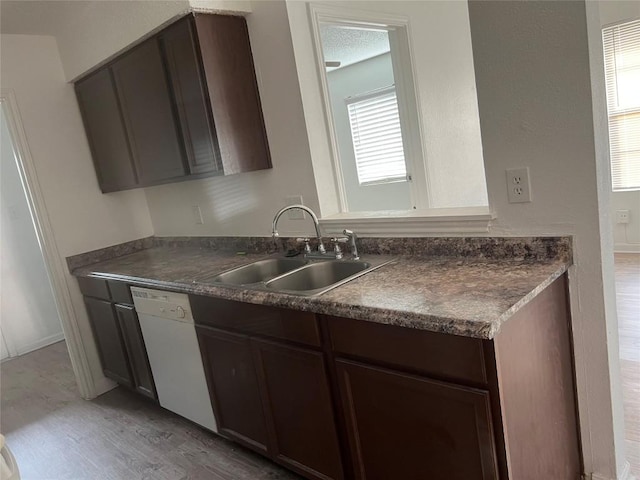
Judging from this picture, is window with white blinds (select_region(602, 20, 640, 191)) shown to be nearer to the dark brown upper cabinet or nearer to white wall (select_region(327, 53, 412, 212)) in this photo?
white wall (select_region(327, 53, 412, 212))

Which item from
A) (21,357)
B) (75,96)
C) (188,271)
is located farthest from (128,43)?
(21,357)

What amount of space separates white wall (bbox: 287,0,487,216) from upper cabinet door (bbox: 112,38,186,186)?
1204mm

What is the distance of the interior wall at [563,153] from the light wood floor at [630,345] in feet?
1.23

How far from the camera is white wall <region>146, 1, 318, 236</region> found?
2.32 metres

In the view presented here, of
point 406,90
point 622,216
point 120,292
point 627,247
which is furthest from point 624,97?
point 120,292

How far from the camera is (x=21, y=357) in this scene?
14.6 ft

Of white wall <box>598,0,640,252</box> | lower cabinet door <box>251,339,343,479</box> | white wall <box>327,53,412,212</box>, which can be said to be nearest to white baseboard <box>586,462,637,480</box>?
lower cabinet door <box>251,339,343,479</box>

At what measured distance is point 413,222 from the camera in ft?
6.67

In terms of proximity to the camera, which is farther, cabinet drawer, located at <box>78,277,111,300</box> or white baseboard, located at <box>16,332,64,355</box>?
white baseboard, located at <box>16,332,64,355</box>

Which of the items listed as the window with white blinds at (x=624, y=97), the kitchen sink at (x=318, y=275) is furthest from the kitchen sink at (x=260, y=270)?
the window with white blinds at (x=624, y=97)

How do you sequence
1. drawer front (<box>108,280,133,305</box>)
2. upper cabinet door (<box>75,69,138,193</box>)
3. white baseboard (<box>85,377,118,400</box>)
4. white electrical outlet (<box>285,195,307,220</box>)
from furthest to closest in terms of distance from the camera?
white baseboard (<box>85,377,118,400</box>), upper cabinet door (<box>75,69,138,193</box>), drawer front (<box>108,280,133,305</box>), white electrical outlet (<box>285,195,307,220</box>)

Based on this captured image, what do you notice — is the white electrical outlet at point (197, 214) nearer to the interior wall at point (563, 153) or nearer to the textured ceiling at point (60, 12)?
the textured ceiling at point (60, 12)

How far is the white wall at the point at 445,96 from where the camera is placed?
311 centimetres

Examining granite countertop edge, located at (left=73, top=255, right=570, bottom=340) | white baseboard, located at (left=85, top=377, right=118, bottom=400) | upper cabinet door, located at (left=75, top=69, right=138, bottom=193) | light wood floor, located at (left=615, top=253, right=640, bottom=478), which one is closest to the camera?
granite countertop edge, located at (left=73, top=255, right=570, bottom=340)
